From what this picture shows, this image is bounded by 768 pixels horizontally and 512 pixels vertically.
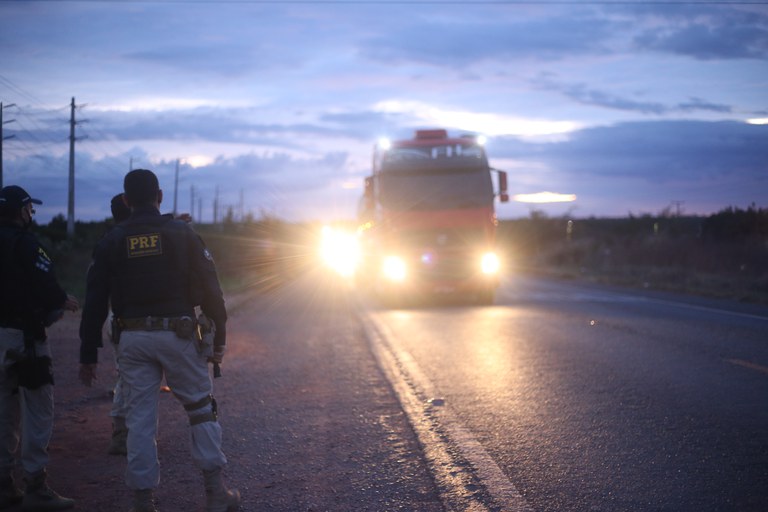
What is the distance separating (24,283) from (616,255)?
37221 mm

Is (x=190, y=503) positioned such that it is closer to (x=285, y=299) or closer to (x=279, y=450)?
(x=279, y=450)

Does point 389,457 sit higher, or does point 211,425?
point 211,425

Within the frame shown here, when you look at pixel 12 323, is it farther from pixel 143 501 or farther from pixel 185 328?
pixel 143 501

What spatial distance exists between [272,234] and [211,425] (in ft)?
150

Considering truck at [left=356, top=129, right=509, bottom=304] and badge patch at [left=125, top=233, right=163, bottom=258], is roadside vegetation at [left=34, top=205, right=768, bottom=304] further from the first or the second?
badge patch at [left=125, top=233, right=163, bottom=258]

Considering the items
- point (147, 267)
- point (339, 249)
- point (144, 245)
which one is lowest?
point (339, 249)

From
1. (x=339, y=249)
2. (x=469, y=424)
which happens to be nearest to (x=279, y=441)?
(x=469, y=424)

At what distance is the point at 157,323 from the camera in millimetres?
4270

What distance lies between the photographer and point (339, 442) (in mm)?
5996

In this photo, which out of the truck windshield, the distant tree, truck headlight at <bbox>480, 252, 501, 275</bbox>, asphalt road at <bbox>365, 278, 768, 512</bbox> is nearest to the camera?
asphalt road at <bbox>365, 278, 768, 512</bbox>

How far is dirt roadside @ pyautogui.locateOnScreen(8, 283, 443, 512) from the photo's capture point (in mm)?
4734

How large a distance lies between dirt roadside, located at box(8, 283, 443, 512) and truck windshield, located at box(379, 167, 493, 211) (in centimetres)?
792

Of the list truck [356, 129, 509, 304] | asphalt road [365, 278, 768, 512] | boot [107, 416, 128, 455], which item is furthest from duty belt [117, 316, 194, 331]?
truck [356, 129, 509, 304]

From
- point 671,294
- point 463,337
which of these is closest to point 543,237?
point 671,294
